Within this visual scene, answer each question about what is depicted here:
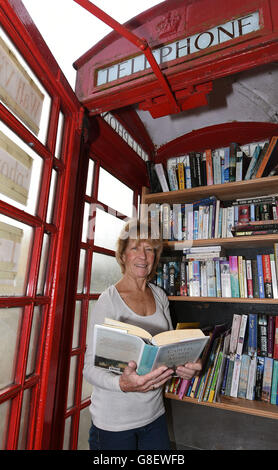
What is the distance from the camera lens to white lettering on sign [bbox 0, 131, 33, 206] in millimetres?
850

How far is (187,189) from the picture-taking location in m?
1.80

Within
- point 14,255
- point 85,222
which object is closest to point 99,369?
point 14,255

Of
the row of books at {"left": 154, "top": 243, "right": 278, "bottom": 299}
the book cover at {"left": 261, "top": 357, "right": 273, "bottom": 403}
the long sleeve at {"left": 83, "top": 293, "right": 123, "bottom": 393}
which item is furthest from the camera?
the row of books at {"left": 154, "top": 243, "right": 278, "bottom": 299}

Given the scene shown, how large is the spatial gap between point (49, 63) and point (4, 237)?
709 mm

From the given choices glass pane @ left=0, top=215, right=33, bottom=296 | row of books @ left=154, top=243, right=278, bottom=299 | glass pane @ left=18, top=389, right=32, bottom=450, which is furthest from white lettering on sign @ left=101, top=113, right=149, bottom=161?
glass pane @ left=18, top=389, right=32, bottom=450

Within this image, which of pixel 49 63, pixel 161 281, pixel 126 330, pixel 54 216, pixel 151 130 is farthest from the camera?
pixel 151 130

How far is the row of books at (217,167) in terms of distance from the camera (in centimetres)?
165

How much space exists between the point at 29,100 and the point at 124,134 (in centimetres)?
93

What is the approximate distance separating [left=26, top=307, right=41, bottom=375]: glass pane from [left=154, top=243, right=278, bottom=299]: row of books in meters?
0.92

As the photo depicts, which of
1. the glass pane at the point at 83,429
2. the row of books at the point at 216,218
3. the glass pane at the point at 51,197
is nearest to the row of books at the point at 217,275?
the row of books at the point at 216,218

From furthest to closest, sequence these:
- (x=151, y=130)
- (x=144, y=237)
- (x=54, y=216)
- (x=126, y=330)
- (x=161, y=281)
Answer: (x=151, y=130) → (x=161, y=281) → (x=144, y=237) → (x=54, y=216) → (x=126, y=330)

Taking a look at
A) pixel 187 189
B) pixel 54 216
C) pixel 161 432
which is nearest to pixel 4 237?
pixel 54 216

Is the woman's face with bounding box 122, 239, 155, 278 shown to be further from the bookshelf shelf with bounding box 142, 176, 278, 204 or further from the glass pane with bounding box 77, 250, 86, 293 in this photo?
the bookshelf shelf with bounding box 142, 176, 278, 204

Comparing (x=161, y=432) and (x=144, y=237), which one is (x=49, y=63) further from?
(x=161, y=432)
